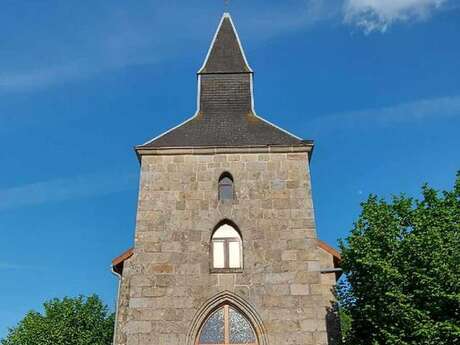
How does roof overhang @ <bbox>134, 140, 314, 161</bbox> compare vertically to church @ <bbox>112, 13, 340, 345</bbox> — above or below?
above

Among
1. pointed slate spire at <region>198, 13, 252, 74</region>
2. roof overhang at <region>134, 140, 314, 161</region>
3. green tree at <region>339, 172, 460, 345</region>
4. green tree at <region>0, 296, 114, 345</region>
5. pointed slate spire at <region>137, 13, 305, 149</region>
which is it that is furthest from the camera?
green tree at <region>0, 296, 114, 345</region>

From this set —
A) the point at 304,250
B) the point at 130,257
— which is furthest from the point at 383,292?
the point at 130,257

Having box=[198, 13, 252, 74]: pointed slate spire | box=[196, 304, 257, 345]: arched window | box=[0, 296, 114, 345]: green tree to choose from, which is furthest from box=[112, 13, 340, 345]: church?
box=[0, 296, 114, 345]: green tree

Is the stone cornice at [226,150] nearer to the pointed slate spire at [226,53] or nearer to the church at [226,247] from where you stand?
the church at [226,247]

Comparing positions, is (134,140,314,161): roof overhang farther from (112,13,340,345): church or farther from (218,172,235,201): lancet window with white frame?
(218,172,235,201): lancet window with white frame

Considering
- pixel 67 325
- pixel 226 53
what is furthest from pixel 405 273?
pixel 67 325

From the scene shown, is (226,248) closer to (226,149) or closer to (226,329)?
(226,329)

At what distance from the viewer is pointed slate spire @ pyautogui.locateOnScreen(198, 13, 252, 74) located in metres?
18.8

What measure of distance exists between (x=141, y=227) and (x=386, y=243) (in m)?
6.88

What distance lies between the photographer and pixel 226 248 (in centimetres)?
1494

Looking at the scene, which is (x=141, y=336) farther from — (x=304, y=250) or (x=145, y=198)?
(x=304, y=250)

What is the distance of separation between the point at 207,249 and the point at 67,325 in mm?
21749

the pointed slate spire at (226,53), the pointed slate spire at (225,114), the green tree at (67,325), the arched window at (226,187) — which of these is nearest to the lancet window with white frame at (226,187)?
the arched window at (226,187)

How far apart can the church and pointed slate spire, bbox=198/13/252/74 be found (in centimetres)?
232
